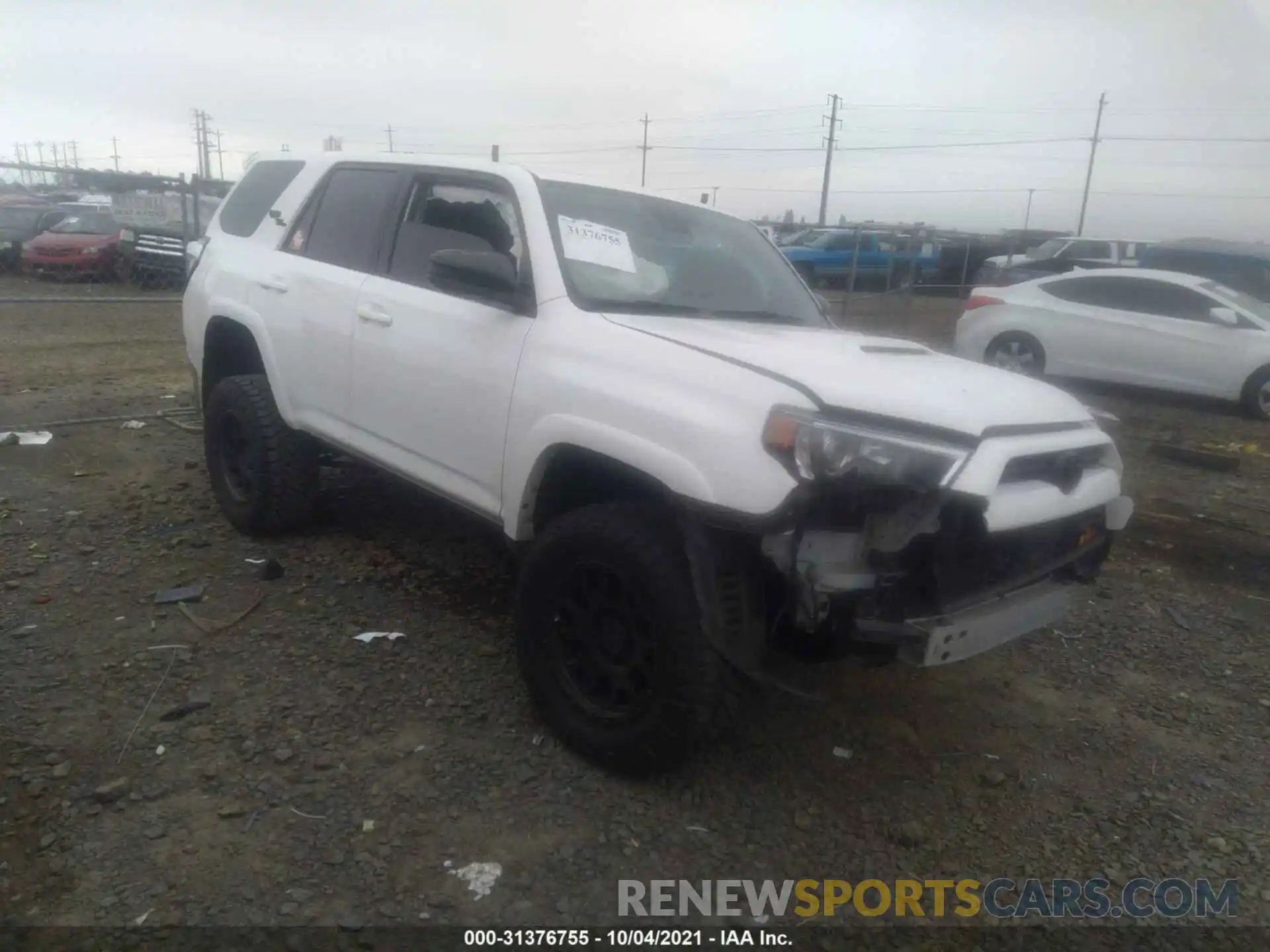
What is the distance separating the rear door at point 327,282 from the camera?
4164mm

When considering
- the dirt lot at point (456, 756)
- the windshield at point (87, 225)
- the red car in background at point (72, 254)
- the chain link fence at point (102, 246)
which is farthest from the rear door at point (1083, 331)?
the windshield at point (87, 225)

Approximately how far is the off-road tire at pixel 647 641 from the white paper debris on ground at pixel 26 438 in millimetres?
4969

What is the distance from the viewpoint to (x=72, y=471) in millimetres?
6012

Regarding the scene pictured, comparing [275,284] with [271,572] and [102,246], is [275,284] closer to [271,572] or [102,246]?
[271,572]

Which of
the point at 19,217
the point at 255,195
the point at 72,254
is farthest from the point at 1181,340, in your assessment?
the point at 19,217

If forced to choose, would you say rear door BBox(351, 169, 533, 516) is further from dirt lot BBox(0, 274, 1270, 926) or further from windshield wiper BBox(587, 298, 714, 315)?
dirt lot BBox(0, 274, 1270, 926)

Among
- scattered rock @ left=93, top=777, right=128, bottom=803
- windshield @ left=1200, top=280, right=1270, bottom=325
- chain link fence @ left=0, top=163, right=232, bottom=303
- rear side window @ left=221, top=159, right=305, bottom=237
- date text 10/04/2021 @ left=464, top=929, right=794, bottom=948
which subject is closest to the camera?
date text 10/04/2021 @ left=464, top=929, right=794, bottom=948

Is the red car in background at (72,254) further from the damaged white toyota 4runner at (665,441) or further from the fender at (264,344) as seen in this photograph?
the damaged white toyota 4runner at (665,441)

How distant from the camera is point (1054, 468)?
2.95 m

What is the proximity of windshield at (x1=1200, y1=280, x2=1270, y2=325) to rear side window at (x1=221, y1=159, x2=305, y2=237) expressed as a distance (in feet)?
31.9

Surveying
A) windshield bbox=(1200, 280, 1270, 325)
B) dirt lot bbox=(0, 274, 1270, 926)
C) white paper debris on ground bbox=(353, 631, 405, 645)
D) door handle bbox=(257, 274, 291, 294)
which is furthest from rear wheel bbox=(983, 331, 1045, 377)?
white paper debris on ground bbox=(353, 631, 405, 645)

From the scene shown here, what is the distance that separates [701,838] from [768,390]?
1355mm

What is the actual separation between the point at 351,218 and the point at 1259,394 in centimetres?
976

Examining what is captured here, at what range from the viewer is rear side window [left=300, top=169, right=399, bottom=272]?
420 centimetres
